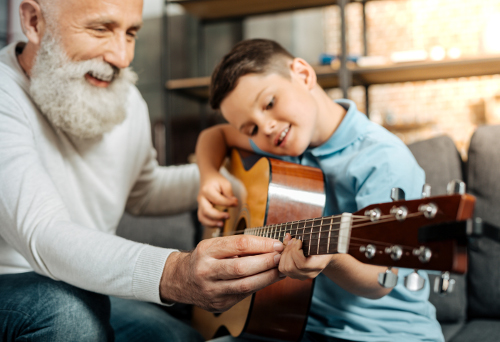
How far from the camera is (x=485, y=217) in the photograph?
149cm

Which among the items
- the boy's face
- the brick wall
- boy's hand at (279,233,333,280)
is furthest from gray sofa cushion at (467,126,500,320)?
the brick wall

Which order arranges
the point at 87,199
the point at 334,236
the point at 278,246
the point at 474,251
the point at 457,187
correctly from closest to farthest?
the point at 457,187 < the point at 334,236 < the point at 278,246 < the point at 87,199 < the point at 474,251

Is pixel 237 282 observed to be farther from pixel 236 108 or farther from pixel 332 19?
pixel 332 19

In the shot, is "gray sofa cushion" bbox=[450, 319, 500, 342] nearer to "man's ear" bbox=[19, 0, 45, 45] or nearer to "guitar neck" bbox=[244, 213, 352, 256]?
"guitar neck" bbox=[244, 213, 352, 256]

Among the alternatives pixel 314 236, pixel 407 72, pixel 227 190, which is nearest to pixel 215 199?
pixel 227 190

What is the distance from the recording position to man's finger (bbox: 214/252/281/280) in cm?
72

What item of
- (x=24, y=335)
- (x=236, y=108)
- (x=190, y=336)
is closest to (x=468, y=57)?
(x=236, y=108)

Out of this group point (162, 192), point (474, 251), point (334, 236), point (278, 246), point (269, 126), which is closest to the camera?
point (334, 236)

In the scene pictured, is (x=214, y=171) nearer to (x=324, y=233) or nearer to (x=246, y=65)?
(x=246, y=65)

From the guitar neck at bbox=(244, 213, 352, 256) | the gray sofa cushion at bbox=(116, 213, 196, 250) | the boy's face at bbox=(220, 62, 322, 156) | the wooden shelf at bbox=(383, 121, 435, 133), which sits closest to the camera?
the guitar neck at bbox=(244, 213, 352, 256)

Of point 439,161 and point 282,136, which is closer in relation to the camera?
point 282,136

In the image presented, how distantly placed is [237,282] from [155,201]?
90 cm

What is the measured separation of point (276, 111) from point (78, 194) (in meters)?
0.66

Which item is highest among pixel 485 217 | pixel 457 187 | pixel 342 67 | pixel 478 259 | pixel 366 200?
pixel 342 67
